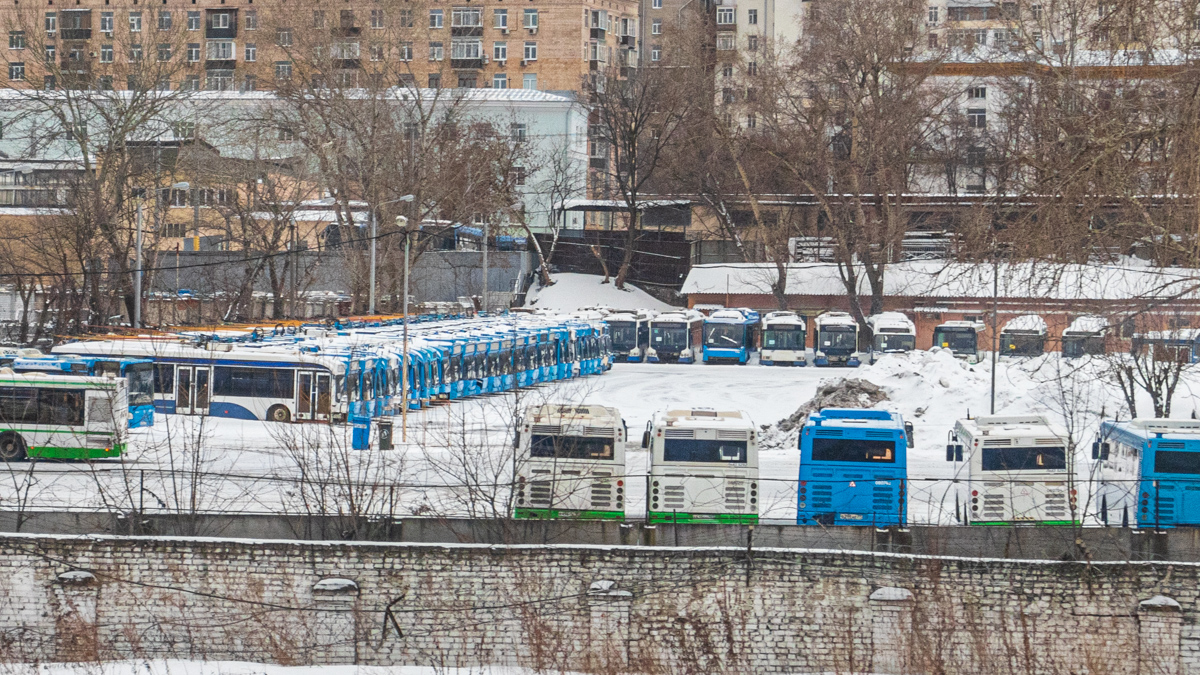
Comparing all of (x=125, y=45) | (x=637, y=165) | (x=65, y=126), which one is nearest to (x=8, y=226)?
(x=125, y=45)

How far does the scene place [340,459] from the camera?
2561cm

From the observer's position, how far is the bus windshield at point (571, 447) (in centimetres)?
2342

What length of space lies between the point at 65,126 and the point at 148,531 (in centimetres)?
3571

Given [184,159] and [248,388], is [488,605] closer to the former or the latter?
[248,388]

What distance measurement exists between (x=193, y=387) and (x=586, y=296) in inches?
1668

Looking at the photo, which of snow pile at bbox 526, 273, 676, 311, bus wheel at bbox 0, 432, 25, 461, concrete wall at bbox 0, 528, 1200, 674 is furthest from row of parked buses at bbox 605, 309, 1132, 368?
concrete wall at bbox 0, 528, 1200, 674

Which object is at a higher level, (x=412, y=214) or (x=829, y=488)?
(x=412, y=214)

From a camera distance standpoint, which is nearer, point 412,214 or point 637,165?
point 412,214

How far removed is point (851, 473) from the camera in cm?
2361

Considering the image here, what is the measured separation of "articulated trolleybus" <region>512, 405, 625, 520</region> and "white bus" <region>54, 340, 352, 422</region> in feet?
48.9

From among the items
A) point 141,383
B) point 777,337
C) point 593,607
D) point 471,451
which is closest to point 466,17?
point 777,337

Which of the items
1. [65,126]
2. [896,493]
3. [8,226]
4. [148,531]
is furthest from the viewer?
[8,226]

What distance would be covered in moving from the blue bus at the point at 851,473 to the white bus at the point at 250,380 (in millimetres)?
16954

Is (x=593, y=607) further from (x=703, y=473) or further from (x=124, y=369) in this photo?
(x=124, y=369)
